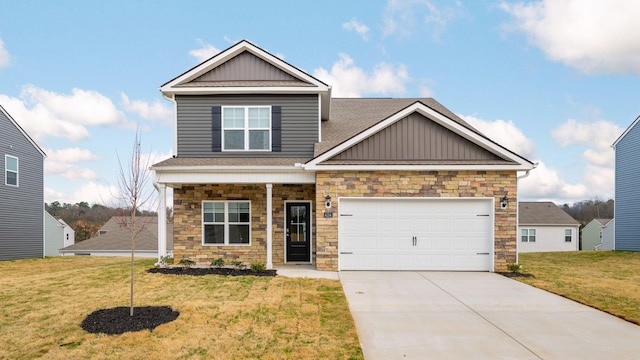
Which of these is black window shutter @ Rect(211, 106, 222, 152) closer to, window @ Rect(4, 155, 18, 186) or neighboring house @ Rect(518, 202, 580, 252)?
window @ Rect(4, 155, 18, 186)

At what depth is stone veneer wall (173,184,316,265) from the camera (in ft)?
41.3

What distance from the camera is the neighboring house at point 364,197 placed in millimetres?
11383

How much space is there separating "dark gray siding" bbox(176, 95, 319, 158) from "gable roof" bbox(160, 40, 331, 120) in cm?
24

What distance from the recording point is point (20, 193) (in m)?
18.5

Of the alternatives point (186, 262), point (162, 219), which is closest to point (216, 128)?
point (162, 219)

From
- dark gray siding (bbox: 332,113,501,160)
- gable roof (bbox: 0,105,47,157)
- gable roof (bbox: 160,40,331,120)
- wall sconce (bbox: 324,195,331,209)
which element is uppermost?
gable roof (bbox: 160,40,331,120)

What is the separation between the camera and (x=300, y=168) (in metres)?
11.6

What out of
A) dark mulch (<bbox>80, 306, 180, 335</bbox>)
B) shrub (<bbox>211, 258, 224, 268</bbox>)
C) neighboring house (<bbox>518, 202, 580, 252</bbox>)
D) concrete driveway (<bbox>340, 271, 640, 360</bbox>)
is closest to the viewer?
concrete driveway (<bbox>340, 271, 640, 360</bbox>)

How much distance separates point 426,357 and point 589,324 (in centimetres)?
346

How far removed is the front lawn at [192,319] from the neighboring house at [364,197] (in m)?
2.20

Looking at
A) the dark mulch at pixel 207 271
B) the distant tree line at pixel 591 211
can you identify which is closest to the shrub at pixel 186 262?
the dark mulch at pixel 207 271

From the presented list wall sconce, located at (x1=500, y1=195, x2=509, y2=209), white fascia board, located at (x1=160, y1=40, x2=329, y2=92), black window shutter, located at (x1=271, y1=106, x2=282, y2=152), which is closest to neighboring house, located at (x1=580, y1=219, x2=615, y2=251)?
wall sconce, located at (x1=500, y1=195, x2=509, y2=209)

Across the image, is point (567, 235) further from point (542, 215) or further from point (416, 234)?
point (416, 234)

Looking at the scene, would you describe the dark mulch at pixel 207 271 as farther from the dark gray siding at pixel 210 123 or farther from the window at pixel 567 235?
the window at pixel 567 235
